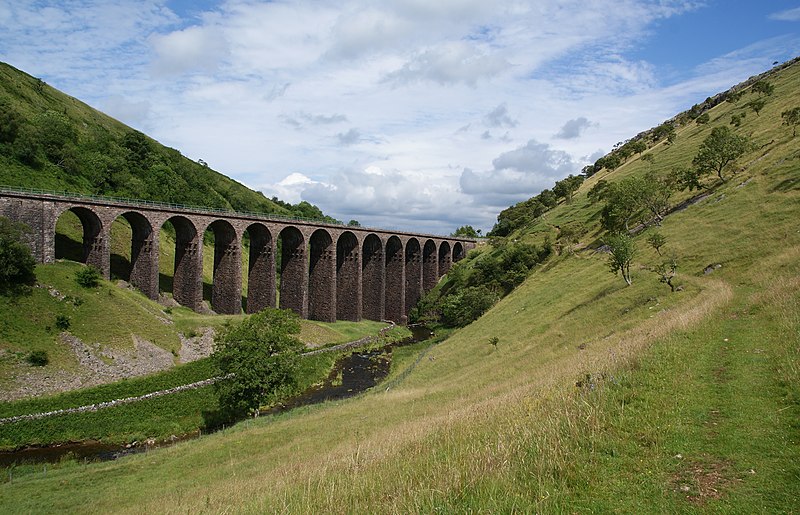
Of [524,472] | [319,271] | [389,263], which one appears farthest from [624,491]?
[389,263]

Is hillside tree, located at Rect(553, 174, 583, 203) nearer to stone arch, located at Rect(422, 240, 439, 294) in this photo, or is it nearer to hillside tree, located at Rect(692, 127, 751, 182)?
stone arch, located at Rect(422, 240, 439, 294)

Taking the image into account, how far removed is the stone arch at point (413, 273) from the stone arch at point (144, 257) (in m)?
51.5

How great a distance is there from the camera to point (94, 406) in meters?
34.3

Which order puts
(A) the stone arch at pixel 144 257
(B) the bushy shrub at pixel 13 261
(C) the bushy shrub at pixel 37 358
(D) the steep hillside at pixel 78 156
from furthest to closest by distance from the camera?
(D) the steep hillside at pixel 78 156 < (A) the stone arch at pixel 144 257 < (B) the bushy shrub at pixel 13 261 < (C) the bushy shrub at pixel 37 358

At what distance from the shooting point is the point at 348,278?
80.7 meters

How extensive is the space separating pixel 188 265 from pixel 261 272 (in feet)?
34.6

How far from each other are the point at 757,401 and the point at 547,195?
4415 inches

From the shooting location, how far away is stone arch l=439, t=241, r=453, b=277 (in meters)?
110

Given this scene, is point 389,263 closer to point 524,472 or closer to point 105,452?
point 105,452

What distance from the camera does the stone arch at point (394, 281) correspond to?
89006mm

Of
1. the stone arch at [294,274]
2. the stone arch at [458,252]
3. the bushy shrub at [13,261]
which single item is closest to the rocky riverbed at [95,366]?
the bushy shrub at [13,261]

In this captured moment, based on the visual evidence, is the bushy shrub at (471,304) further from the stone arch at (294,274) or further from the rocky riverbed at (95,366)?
the rocky riverbed at (95,366)

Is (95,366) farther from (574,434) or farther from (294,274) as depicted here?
(574,434)

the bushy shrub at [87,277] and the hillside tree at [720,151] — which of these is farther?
the hillside tree at [720,151]
